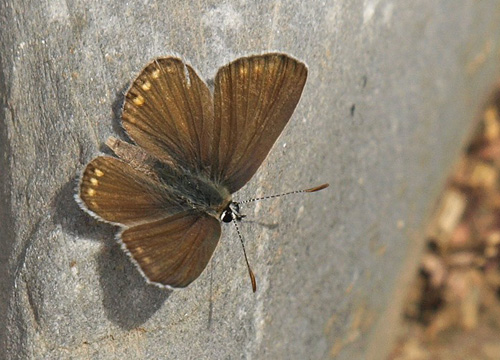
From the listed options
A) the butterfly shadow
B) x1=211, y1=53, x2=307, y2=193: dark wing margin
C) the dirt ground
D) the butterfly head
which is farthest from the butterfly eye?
the dirt ground

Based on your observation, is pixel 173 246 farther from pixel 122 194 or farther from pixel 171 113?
pixel 171 113

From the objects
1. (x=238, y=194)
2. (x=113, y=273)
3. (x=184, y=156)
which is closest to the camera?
(x=113, y=273)

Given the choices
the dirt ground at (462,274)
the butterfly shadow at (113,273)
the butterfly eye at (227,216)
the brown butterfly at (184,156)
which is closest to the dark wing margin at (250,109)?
the brown butterfly at (184,156)

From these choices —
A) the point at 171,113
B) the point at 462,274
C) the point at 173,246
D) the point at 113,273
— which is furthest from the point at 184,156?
the point at 462,274

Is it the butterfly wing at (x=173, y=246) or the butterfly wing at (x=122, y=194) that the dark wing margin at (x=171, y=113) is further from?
the butterfly wing at (x=173, y=246)

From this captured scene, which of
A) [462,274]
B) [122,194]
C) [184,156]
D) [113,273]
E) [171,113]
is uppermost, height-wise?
[171,113]

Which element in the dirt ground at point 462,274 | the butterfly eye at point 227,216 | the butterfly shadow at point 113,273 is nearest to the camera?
the butterfly shadow at point 113,273

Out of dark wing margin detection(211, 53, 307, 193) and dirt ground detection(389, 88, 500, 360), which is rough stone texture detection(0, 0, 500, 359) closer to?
dark wing margin detection(211, 53, 307, 193)
